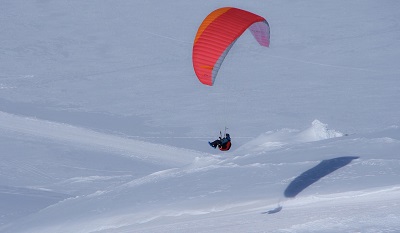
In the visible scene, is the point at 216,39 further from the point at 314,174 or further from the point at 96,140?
the point at 96,140

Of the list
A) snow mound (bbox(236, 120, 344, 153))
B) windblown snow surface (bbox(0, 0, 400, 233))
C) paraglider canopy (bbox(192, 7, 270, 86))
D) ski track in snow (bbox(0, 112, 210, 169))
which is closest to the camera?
paraglider canopy (bbox(192, 7, 270, 86))

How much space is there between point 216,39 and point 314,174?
360 cm

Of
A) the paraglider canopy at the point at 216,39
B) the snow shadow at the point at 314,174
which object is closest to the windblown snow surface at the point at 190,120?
the snow shadow at the point at 314,174

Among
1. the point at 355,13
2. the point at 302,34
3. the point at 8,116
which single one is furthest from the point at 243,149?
the point at 355,13

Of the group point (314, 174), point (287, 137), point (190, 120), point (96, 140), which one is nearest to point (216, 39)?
point (314, 174)

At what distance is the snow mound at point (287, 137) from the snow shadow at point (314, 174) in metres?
2.48

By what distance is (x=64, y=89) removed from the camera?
91.4ft

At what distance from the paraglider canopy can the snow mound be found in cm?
513

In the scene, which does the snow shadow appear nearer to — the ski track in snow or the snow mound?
the snow mound

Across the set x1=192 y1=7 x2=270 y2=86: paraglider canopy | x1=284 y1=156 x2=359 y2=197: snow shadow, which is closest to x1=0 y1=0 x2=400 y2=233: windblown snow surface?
x1=284 y1=156 x2=359 y2=197: snow shadow

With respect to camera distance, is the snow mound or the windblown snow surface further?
the snow mound

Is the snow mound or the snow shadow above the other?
the snow mound

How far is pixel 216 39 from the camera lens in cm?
1579

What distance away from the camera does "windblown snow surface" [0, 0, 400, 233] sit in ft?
55.7
